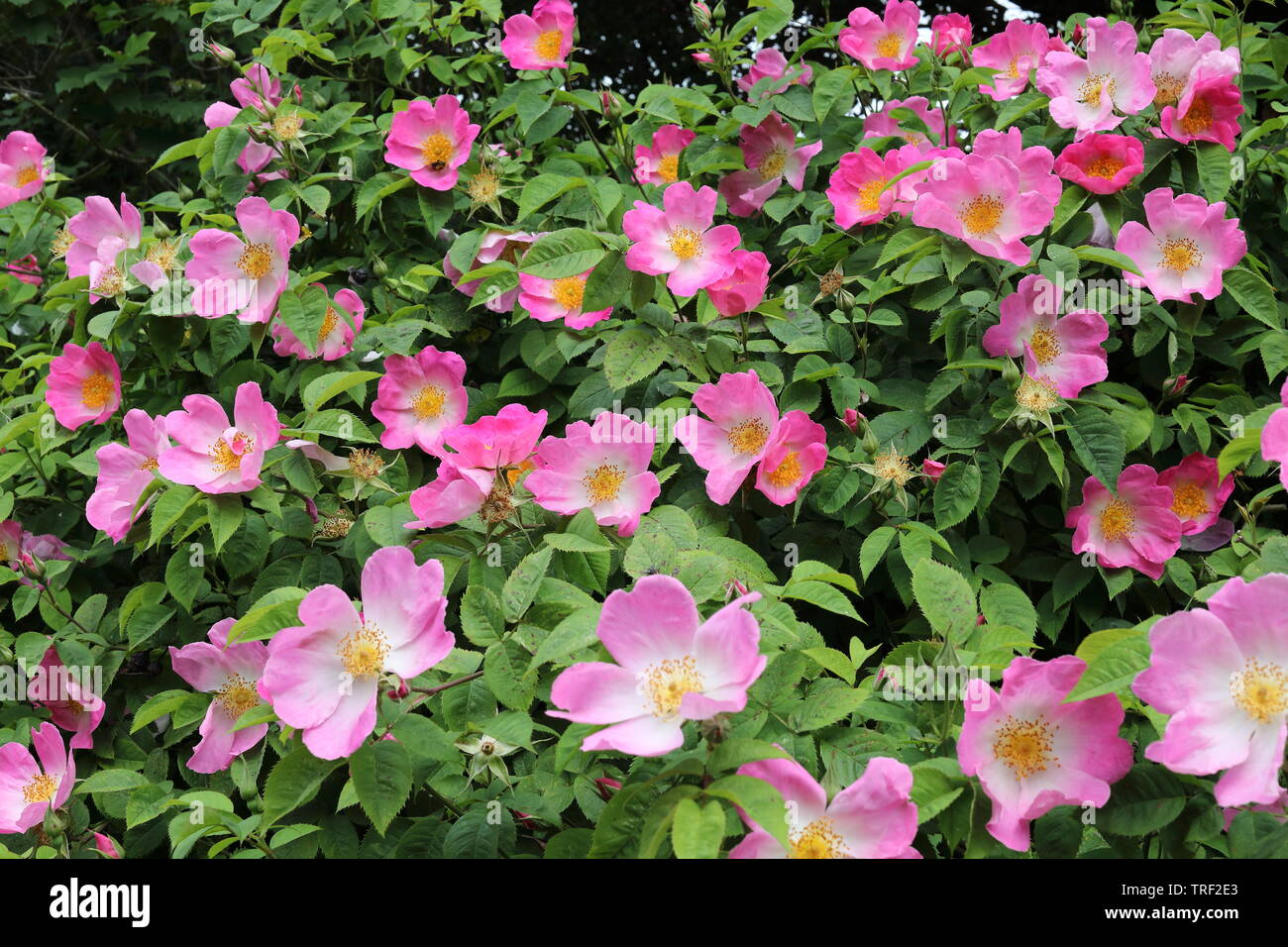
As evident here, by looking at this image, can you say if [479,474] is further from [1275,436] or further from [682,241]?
[1275,436]

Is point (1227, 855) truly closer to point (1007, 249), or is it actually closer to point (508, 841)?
point (508, 841)

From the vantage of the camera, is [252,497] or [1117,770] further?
[252,497]

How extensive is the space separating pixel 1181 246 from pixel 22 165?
248cm

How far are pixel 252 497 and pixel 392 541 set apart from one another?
21 cm

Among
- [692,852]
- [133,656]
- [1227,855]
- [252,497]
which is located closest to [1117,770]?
[1227,855]

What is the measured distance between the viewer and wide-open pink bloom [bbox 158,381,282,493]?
164 cm

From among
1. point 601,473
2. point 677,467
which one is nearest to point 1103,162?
point 677,467

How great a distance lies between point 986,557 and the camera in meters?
1.88

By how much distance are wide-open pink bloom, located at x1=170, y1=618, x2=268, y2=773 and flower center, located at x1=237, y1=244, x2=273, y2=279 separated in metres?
0.63

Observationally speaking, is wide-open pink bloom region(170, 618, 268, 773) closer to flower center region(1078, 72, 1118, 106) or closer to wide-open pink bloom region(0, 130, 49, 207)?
wide-open pink bloom region(0, 130, 49, 207)

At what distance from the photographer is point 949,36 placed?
255cm

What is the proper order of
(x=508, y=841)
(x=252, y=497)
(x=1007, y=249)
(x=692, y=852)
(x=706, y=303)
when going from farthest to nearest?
(x=706, y=303) → (x=1007, y=249) → (x=252, y=497) → (x=508, y=841) → (x=692, y=852)

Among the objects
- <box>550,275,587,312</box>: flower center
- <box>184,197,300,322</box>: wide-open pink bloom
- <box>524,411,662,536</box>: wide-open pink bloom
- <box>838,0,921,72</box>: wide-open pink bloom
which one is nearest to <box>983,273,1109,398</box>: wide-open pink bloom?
<box>524,411,662,536</box>: wide-open pink bloom

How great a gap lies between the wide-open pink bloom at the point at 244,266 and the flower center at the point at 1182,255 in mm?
1501
